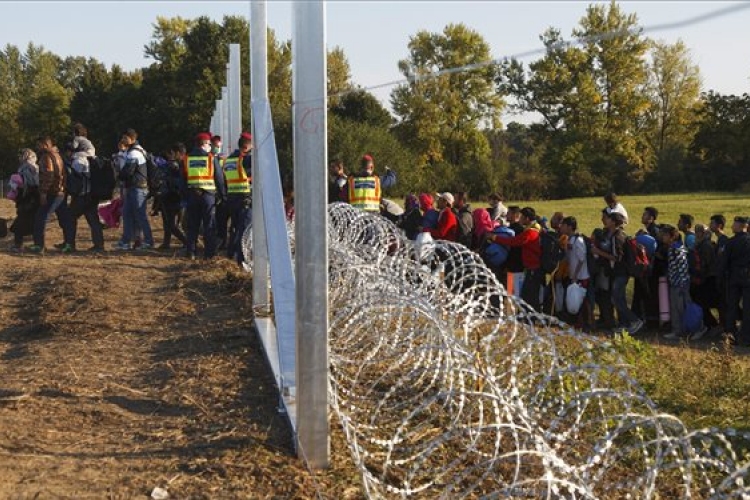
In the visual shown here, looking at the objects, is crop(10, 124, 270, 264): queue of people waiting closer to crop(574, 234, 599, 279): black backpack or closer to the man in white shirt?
the man in white shirt

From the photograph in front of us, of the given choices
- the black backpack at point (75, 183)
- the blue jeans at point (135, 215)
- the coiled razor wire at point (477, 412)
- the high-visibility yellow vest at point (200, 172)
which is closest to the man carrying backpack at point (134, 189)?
the blue jeans at point (135, 215)

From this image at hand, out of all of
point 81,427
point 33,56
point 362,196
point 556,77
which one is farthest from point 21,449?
point 33,56

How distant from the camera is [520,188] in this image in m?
48.7

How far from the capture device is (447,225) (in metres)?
13.8

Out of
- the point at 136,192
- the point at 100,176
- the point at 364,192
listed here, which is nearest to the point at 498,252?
the point at 364,192

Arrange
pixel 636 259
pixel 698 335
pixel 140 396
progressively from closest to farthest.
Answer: pixel 140 396
pixel 698 335
pixel 636 259

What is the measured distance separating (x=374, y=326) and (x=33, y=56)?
89.4 meters

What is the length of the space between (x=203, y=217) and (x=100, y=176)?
2205 mm

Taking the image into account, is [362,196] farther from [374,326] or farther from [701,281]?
[374,326]

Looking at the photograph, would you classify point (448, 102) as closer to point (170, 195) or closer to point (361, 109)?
point (361, 109)

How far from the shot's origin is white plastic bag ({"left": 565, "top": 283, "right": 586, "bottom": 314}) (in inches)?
496

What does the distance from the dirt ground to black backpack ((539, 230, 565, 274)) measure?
165 inches

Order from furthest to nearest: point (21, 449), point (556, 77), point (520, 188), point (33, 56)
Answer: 1. point (33, 56)
2. point (520, 188)
3. point (556, 77)
4. point (21, 449)

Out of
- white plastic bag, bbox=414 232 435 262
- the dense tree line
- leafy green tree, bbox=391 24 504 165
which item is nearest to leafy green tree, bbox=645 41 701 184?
the dense tree line
